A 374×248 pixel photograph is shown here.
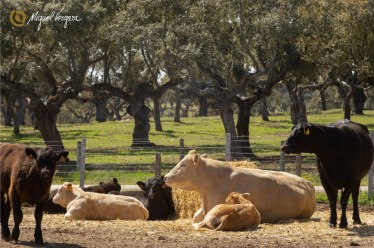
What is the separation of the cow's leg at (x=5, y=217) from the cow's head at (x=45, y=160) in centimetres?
92

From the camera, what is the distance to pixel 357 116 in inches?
1973

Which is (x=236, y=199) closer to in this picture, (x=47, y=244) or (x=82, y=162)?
(x=47, y=244)

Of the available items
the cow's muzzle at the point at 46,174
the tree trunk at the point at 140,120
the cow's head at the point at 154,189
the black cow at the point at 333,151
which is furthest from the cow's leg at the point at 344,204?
the tree trunk at the point at 140,120

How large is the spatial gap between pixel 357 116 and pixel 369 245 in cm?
4102

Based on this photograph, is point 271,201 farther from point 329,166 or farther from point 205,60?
point 205,60

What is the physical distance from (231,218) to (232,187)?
5.20 feet

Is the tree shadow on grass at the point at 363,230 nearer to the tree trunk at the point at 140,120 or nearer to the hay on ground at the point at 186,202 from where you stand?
the hay on ground at the point at 186,202

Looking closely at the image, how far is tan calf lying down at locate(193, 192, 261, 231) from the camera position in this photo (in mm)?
11414

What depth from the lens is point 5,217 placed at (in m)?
10.5

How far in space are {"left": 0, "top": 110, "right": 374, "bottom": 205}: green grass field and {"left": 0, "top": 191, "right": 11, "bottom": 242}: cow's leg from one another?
33.5 ft

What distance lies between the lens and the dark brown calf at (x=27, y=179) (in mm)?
9938

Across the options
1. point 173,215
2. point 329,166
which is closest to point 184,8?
point 173,215

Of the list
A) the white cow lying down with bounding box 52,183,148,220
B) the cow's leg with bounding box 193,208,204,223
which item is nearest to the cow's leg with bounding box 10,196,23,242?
the white cow lying down with bounding box 52,183,148,220

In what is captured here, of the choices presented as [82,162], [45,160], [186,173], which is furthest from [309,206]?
[82,162]
